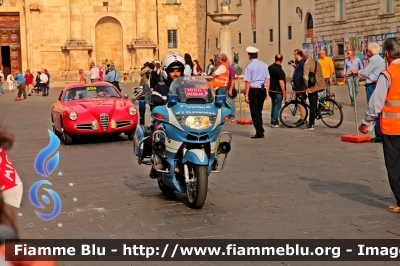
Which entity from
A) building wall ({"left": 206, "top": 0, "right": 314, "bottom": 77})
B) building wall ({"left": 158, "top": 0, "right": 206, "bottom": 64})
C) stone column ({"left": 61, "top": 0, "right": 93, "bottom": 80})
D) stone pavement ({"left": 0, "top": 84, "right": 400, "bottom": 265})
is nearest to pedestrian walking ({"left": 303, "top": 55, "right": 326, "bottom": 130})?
stone pavement ({"left": 0, "top": 84, "right": 400, "bottom": 265})

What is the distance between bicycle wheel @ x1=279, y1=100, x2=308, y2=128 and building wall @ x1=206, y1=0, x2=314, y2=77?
30.5 m

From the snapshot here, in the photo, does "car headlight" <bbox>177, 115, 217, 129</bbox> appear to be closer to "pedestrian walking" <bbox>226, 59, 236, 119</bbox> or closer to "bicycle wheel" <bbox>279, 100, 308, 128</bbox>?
"bicycle wheel" <bbox>279, 100, 308, 128</bbox>

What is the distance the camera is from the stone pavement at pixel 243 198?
23.1ft

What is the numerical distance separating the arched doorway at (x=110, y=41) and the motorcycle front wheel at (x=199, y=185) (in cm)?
4954

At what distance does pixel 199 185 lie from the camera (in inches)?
311

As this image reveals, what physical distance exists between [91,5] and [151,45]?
5446 millimetres

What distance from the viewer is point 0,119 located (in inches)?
107

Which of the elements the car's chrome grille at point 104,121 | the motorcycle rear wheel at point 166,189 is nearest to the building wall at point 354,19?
the car's chrome grille at point 104,121

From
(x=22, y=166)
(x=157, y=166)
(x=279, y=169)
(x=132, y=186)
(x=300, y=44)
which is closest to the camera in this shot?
(x=157, y=166)

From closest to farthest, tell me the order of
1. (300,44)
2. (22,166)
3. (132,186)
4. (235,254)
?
1. (235,254)
2. (132,186)
3. (22,166)
4. (300,44)

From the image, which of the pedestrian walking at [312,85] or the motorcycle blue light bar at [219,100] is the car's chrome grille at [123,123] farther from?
the motorcycle blue light bar at [219,100]

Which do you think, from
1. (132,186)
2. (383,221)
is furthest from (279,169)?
(383,221)

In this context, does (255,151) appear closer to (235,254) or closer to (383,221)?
(383,221)

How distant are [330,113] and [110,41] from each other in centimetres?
4144
